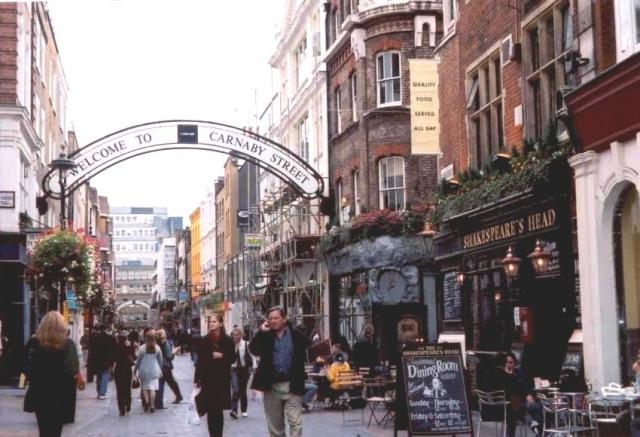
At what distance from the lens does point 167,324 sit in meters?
119

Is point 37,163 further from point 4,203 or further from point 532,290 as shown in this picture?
point 532,290

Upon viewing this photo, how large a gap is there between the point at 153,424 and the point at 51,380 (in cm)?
836

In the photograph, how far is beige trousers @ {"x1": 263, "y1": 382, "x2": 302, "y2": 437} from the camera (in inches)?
480

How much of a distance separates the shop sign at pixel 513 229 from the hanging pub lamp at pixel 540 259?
43 centimetres

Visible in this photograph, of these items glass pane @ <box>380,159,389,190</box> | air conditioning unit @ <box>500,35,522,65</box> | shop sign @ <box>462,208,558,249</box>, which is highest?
air conditioning unit @ <box>500,35,522,65</box>

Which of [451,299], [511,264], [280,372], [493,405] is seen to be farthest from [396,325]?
[280,372]

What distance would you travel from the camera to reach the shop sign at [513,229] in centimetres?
1677

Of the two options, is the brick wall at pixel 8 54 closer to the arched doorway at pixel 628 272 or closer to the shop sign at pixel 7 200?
the shop sign at pixel 7 200

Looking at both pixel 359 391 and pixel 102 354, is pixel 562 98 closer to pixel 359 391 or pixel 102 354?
pixel 359 391

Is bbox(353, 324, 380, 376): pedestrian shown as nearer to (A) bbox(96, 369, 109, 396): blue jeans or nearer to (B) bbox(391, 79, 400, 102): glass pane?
(A) bbox(96, 369, 109, 396): blue jeans

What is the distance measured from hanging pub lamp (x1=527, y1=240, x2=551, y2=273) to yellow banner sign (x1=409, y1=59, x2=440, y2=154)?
6.79m

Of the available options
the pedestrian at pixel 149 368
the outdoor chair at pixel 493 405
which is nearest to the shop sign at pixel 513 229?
the outdoor chair at pixel 493 405

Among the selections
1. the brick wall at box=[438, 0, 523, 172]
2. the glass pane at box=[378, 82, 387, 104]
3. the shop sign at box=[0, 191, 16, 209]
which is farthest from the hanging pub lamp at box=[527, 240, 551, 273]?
the shop sign at box=[0, 191, 16, 209]

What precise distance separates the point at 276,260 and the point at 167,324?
7764 centimetres
